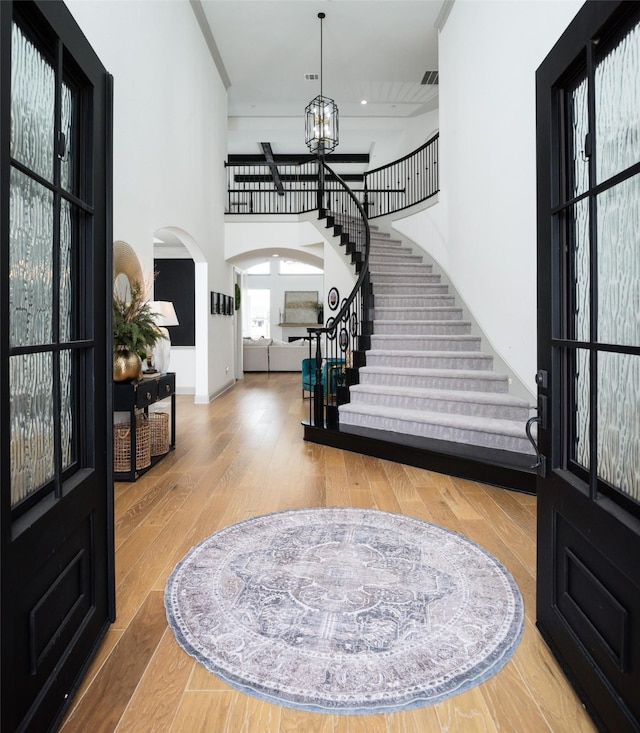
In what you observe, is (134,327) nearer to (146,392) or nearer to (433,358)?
(146,392)

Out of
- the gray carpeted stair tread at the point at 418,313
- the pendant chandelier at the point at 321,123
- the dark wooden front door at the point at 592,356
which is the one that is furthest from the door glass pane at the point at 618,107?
the pendant chandelier at the point at 321,123

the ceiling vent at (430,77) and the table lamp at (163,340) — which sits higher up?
the ceiling vent at (430,77)

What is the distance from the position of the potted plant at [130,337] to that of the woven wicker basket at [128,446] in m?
0.41

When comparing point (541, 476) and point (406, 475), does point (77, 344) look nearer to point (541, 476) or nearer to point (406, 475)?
point (541, 476)

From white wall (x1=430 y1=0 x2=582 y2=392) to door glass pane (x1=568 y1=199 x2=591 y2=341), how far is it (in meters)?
2.48

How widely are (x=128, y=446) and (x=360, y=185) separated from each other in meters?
11.2

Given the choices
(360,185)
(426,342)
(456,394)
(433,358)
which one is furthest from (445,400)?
(360,185)

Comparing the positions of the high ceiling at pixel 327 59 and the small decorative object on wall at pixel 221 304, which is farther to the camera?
the small decorative object on wall at pixel 221 304

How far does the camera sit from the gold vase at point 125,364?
12.2 feet

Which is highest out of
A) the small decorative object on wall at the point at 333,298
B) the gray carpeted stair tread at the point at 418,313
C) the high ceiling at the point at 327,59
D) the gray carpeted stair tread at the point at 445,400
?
the high ceiling at the point at 327,59

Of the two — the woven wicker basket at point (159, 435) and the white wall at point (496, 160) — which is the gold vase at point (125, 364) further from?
the white wall at point (496, 160)

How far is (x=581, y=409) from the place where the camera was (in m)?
1.54

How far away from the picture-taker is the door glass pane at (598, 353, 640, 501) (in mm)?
1268

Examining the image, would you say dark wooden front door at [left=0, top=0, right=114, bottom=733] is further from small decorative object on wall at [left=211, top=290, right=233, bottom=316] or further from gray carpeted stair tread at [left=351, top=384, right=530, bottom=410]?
small decorative object on wall at [left=211, top=290, right=233, bottom=316]
